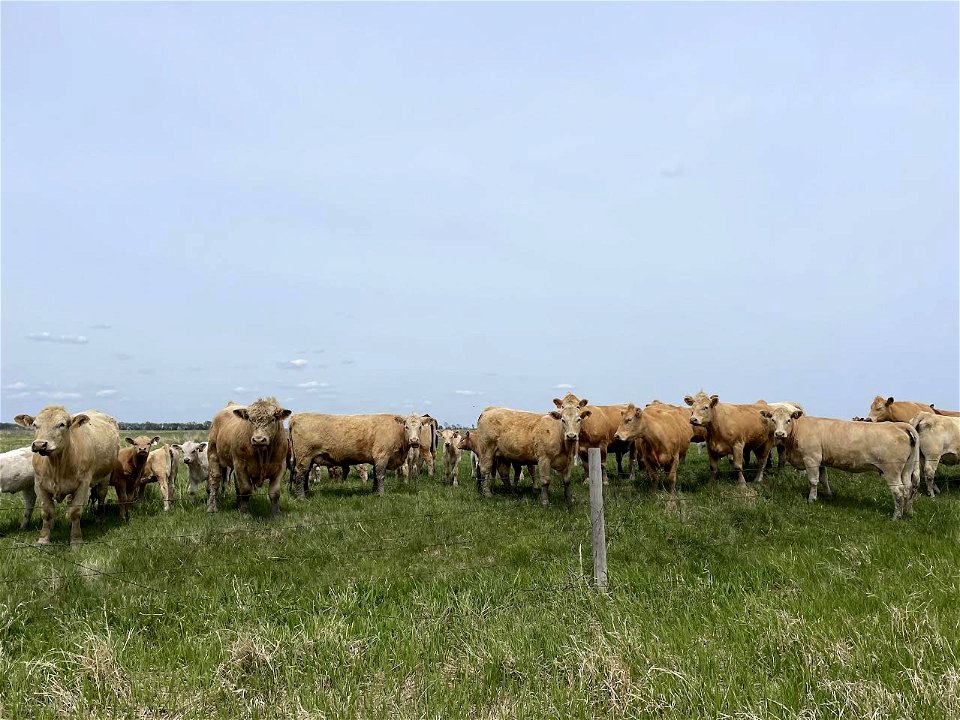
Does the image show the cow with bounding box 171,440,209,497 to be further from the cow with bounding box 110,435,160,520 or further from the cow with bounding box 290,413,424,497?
the cow with bounding box 290,413,424,497

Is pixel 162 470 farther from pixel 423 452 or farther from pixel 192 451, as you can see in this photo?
pixel 423 452

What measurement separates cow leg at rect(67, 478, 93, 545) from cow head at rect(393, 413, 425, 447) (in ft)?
23.7

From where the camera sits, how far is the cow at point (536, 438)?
1280 cm

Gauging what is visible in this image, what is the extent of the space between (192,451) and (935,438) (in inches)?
688

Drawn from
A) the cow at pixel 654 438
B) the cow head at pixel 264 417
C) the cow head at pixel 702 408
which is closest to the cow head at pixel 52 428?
the cow head at pixel 264 417

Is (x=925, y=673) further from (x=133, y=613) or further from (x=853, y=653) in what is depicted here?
(x=133, y=613)

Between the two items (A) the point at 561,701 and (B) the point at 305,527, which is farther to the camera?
(B) the point at 305,527

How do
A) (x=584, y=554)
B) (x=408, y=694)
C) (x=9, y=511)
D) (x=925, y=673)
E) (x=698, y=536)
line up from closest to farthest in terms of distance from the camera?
(x=925, y=673) → (x=408, y=694) → (x=584, y=554) → (x=698, y=536) → (x=9, y=511)

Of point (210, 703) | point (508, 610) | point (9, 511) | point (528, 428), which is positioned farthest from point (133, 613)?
point (528, 428)

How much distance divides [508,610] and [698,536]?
396cm

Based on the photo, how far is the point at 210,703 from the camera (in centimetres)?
442

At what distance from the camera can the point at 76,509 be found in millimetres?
9742

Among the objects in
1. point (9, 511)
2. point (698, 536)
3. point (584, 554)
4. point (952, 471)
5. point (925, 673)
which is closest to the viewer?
point (925, 673)

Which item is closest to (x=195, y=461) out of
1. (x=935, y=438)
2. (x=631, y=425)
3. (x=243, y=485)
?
(x=243, y=485)
